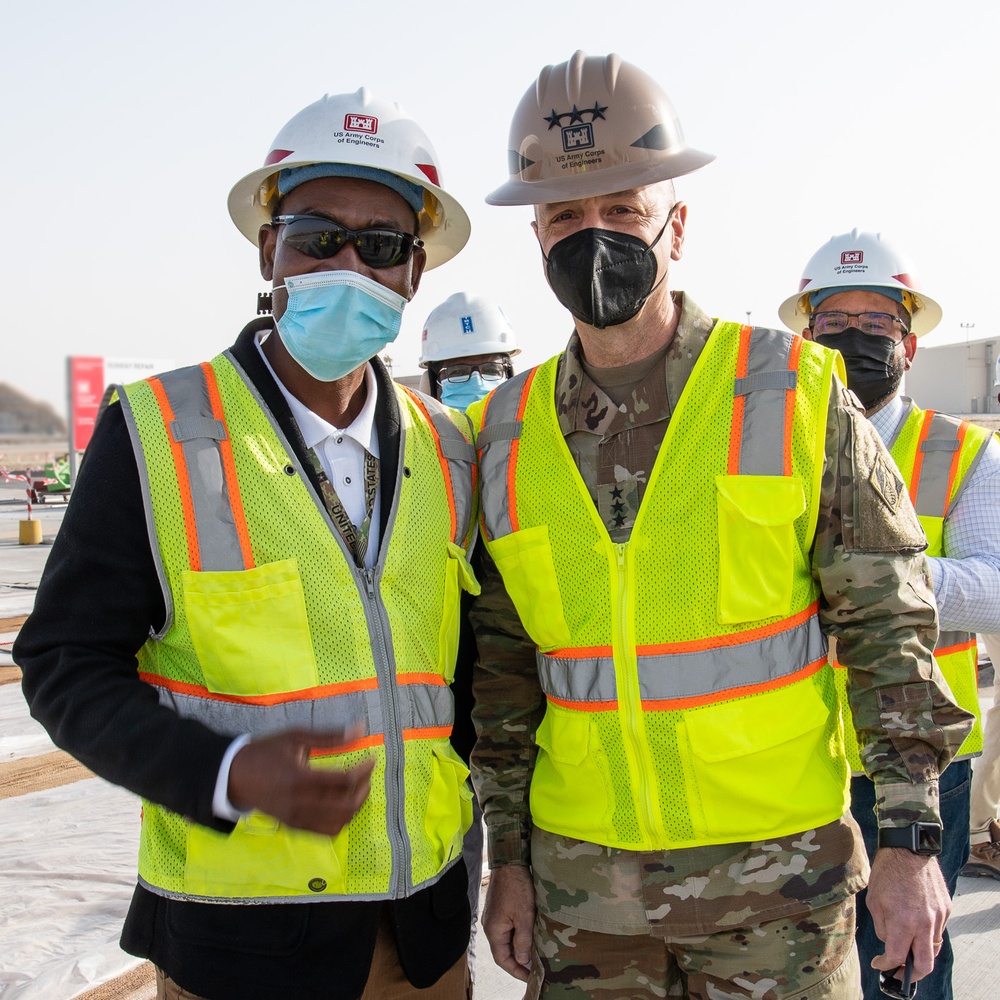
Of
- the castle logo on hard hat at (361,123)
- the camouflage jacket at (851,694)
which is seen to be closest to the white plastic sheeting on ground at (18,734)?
the camouflage jacket at (851,694)

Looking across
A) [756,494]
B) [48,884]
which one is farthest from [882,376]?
[48,884]

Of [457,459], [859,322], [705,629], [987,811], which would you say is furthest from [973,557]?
[987,811]

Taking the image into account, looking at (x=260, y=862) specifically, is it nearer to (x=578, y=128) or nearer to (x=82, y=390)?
(x=82, y=390)

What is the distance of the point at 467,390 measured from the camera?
5691mm

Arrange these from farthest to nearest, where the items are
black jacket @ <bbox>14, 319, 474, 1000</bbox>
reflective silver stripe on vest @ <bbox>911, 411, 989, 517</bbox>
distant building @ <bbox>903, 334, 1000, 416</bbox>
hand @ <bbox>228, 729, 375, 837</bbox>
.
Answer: distant building @ <bbox>903, 334, 1000, 416</bbox> → reflective silver stripe on vest @ <bbox>911, 411, 989, 517</bbox> → black jacket @ <bbox>14, 319, 474, 1000</bbox> → hand @ <bbox>228, 729, 375, 837</bbox>

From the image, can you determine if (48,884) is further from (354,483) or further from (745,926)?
(745,926)

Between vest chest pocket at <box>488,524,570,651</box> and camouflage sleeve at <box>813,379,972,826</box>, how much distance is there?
63 cm

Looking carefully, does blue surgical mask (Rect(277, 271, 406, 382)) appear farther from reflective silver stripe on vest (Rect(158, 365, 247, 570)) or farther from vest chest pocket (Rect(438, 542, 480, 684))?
vest chest pocket (Rect(438, 542, 480, 684))

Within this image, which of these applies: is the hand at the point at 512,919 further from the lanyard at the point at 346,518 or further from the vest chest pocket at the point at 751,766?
the lanyard at the point at 346,518

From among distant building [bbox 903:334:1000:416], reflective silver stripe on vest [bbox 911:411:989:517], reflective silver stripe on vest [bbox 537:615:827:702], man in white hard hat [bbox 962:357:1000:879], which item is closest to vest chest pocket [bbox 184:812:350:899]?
reflective silver stripe on vest [bbox 537:615:827:702]

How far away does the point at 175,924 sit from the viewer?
2057 mm

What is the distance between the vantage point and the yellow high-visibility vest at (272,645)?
205cm

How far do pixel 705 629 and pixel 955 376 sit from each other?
56.7 m

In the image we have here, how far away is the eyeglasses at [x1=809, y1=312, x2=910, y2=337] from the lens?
3.79 meters
